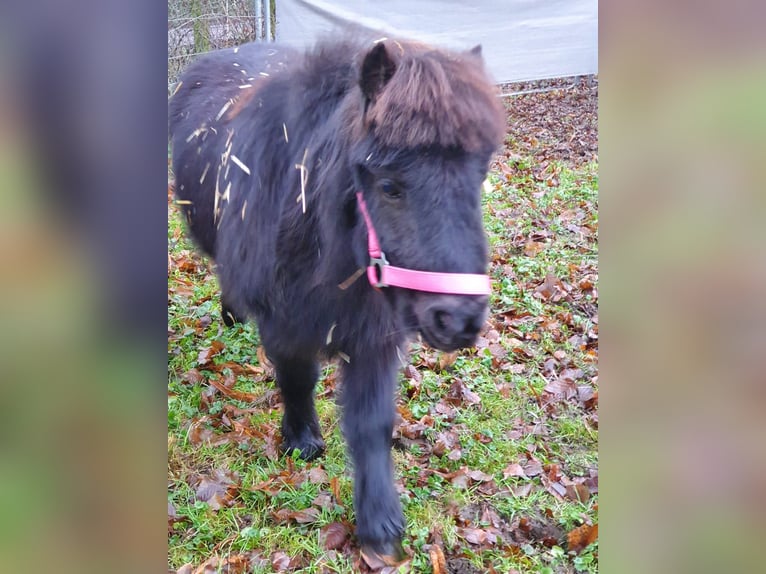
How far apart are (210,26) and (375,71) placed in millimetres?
664

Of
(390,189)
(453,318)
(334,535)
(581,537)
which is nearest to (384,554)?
(334,535)

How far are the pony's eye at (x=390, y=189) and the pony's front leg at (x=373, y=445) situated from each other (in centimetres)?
57

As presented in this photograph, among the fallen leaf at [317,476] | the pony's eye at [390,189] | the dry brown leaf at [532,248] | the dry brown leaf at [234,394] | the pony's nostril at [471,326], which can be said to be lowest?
the fallen leaf at [317,476]

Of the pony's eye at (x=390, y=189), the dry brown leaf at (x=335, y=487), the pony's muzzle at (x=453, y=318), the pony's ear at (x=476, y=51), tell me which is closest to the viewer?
the pony's muzzle at (x=453, y=318)

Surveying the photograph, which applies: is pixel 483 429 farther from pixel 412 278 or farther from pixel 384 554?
pixel 412 278

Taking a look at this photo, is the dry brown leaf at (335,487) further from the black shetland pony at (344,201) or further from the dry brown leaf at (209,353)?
the dry brown leaf at (209,353)

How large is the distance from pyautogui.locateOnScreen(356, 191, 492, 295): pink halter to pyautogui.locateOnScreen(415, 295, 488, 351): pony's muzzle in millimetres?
18

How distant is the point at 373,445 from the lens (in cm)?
167

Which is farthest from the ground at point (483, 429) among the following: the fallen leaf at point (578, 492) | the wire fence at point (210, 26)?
the wire fence at point (210, 26)

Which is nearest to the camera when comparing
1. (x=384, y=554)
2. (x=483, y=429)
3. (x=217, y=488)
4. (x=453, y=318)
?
(x=453, y=318)

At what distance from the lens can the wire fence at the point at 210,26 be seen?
158 cm
